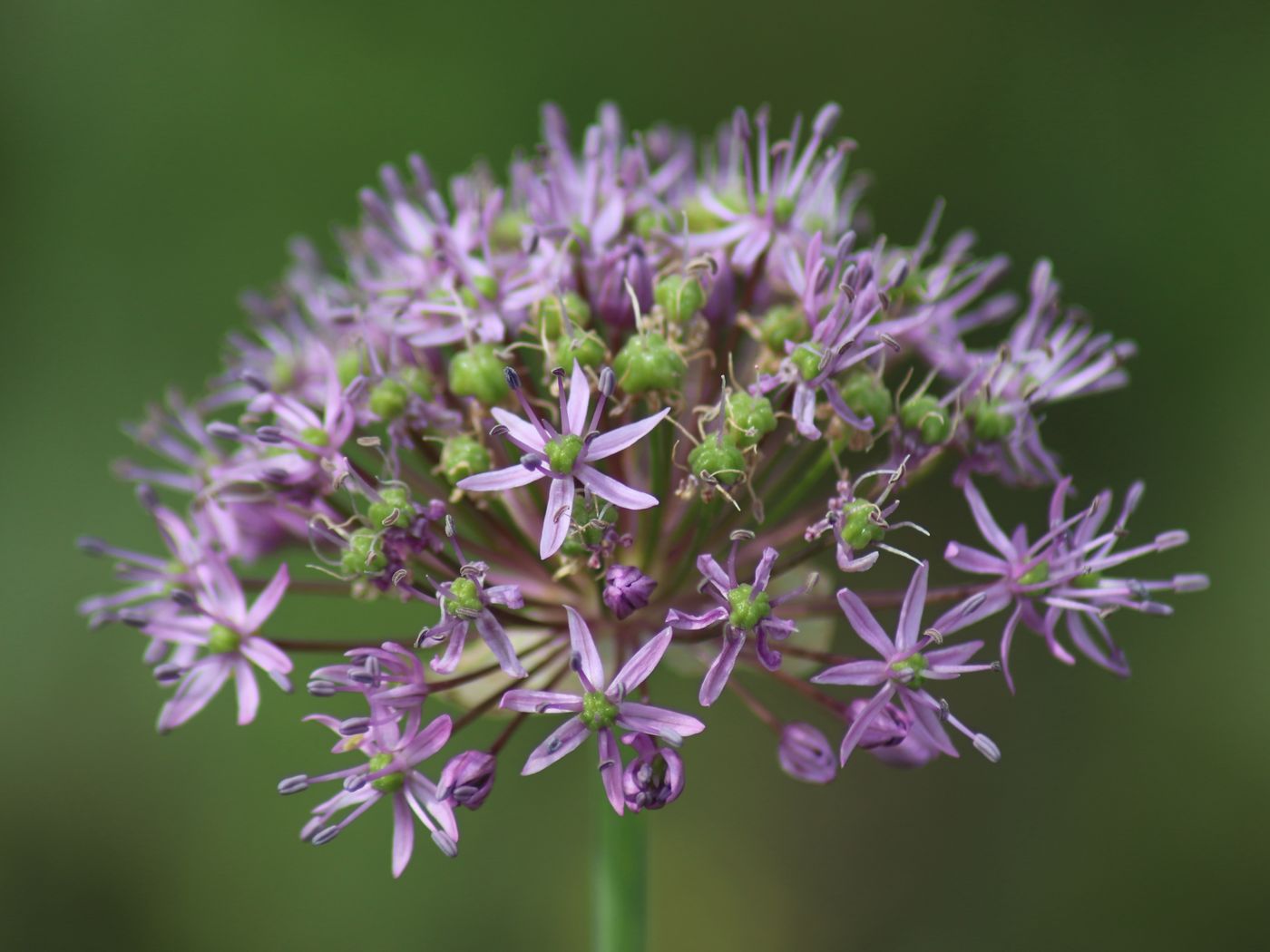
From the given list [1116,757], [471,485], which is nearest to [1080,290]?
[1116,757]

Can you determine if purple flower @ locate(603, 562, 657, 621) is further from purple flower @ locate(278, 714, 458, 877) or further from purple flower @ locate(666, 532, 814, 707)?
purple flower @ locate(278, 714, 458, 877)

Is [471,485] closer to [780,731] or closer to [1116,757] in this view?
[780,731]

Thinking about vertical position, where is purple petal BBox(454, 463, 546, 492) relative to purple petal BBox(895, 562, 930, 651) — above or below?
above

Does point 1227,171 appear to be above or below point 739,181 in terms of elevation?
above

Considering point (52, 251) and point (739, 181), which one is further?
point (52, 251)

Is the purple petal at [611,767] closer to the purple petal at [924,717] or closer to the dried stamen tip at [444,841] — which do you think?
the dried stamen tip at [444,841]

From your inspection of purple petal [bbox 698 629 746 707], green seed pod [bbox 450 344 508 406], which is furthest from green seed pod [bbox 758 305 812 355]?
purple petal [bbox 698 629 746 707]

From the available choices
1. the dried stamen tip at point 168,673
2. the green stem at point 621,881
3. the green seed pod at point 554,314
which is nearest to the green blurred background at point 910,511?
the green stem at point 621,881

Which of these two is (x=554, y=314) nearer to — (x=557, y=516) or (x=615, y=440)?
(x=615, y=440)
